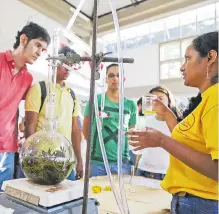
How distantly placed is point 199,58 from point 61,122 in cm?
107

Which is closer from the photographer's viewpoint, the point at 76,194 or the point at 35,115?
the point at 76,194

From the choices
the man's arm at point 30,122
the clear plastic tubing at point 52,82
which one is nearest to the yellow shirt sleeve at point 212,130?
the clear plastic tubing at point 52,82

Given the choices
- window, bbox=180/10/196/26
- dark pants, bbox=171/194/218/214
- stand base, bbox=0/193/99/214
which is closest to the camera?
stand base, bbox=0/193/99/214

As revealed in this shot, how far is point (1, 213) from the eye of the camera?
1.93ft

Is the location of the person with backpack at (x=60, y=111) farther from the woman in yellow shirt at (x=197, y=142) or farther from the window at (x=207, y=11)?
the window at (x=207, y=11)

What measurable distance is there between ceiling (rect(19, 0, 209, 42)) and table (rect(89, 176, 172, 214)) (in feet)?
3.38

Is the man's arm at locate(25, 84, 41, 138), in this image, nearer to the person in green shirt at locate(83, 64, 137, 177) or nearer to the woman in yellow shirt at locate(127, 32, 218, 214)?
the person in green shirt at locate(83, 64, 137, 177)

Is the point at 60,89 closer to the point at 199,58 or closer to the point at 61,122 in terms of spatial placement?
the point at 61,122

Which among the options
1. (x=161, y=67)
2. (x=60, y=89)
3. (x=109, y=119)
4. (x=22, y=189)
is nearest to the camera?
(x=22, y=189)

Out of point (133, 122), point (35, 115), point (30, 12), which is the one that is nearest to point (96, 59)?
point (35, 115)

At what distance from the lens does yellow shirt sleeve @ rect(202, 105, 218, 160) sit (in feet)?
2.16

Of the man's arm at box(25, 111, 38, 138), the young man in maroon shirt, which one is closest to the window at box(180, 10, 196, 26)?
the young man in maroon shirt

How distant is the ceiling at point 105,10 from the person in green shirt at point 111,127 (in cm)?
35

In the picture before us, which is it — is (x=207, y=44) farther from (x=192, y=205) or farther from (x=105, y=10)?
(x=105, y=10)
